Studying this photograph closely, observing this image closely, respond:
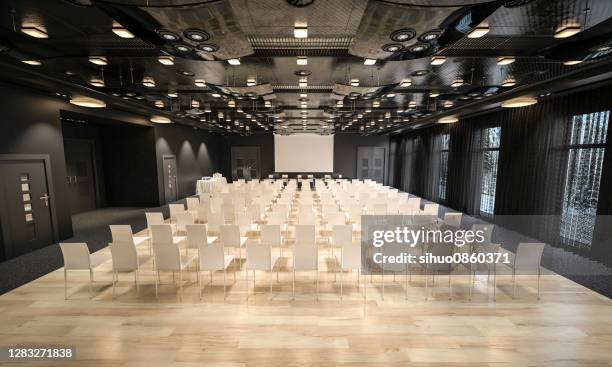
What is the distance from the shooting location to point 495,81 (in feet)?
22.7

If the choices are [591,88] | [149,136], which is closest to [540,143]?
[591,88]

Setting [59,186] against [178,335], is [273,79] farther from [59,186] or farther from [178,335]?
[59,186]

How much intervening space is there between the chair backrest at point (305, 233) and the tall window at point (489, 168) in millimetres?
7774

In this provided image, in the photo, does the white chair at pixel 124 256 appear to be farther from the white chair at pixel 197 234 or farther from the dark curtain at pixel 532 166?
the dark curtain at pixel 532 166

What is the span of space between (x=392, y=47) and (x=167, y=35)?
2543 millimetres

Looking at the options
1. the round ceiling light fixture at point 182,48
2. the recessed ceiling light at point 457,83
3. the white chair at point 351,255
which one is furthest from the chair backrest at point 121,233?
the recessed ceiling light at point 457,83

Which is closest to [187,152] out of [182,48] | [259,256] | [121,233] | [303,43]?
[121,233]

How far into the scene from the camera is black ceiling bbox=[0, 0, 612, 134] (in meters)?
2.61

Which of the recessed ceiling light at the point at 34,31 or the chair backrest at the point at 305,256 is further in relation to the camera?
the chair backrest at the point at 305,256

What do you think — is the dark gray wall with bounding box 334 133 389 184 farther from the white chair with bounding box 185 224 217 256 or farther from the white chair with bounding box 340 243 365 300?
the white chair with bounding box 340 243 365 300

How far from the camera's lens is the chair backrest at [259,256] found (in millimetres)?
4316

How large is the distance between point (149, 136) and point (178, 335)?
35.9 feet

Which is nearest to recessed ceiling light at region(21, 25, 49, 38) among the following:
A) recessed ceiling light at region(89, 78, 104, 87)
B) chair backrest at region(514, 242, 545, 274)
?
recessed ceiling light at region(89, 78, 104, 87)

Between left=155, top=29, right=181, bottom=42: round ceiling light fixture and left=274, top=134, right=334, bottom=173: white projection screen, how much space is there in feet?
57.4
